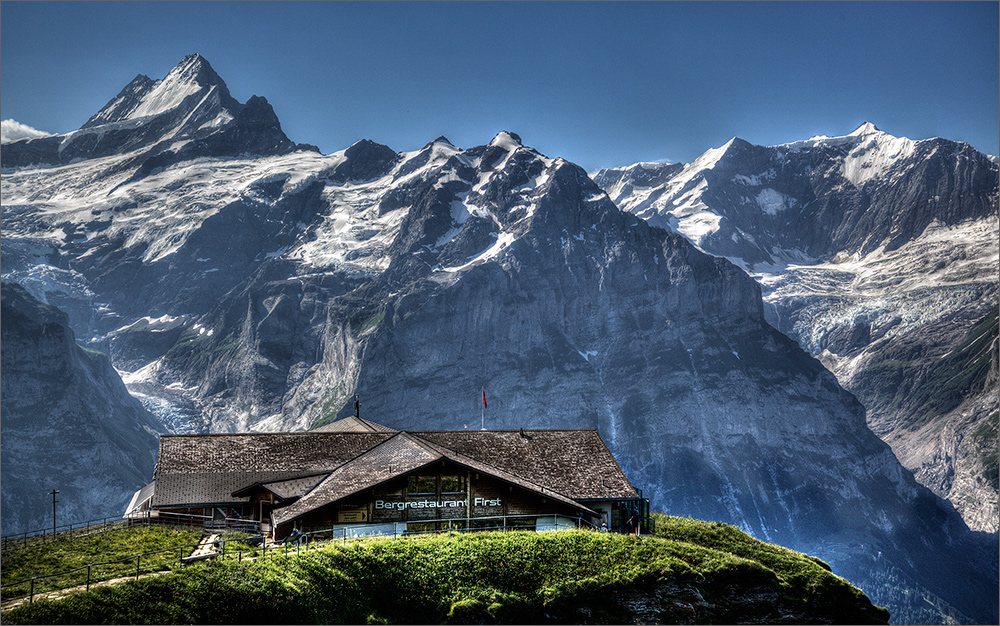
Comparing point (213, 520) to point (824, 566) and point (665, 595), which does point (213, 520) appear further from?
point (824, 566)

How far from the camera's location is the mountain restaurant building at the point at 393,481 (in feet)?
167

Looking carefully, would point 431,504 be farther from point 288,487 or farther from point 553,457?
point 288,487

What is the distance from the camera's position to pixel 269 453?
6322 centimetres

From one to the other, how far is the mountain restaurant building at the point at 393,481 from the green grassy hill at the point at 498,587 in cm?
552

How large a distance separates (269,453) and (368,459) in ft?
36.0

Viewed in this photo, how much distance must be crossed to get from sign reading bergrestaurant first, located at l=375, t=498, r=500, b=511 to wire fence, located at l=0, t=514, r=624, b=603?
100 centimetres

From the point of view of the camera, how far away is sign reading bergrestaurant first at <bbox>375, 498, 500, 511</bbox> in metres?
51.1

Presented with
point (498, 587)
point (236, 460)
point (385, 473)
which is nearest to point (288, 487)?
point (236, 460)

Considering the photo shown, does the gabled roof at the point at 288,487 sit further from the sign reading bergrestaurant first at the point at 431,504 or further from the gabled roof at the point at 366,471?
the sign reading bergrestaurant first at the point at 431,504

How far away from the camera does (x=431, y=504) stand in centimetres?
5156

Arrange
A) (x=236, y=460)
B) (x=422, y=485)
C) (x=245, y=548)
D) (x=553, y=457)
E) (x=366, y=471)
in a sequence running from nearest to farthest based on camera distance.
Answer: (x=245, y=548) → (x=422, y=485) → (x=366, y=471) → (x=553, y=457) → (x=236, y=460)

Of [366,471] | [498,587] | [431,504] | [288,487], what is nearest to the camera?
[498,587]

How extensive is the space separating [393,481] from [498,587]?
11.5 meters

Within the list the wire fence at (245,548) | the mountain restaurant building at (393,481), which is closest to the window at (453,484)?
the mountain restaurant building at (393,481)
